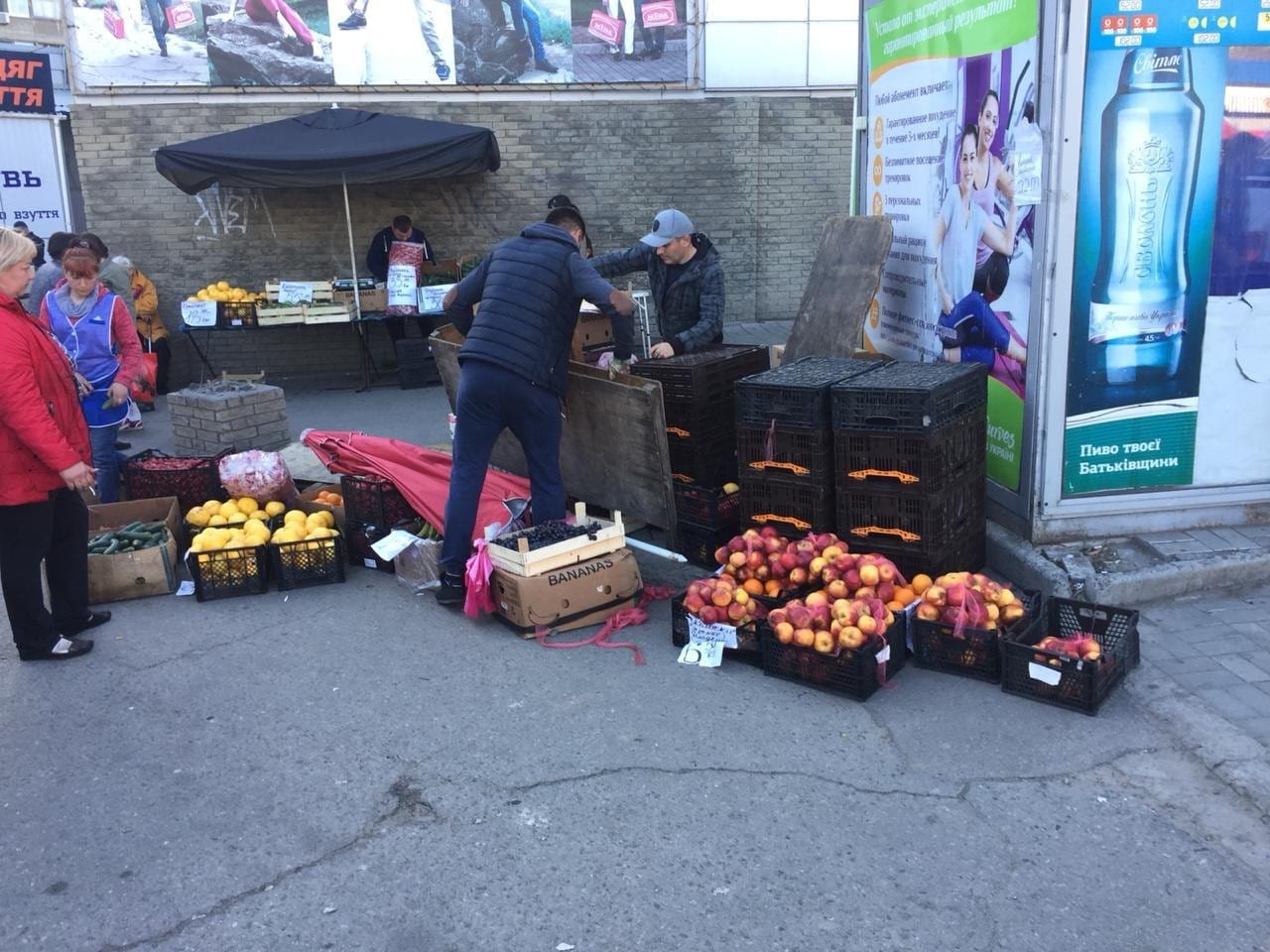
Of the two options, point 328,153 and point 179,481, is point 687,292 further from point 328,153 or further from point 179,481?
point 328,153

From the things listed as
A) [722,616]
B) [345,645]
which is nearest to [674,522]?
[722,616]

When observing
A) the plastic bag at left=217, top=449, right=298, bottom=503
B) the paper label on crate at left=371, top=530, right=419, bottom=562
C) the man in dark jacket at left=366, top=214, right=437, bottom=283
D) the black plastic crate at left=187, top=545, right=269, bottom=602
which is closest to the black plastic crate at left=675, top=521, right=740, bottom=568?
the paper label on crate at left=371, top=530, right=419, bottom=562

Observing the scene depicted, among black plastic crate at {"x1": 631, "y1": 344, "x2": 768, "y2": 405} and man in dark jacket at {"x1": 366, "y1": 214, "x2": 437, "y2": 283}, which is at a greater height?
man in dark jacket at {"x1": 366, "y1": 214, "x2": 437, "y2": 283}

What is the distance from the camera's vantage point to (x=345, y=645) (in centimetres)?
526

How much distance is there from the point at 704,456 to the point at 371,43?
8870mm

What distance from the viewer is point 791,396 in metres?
5.31


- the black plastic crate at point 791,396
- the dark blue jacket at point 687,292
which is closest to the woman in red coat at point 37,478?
the black plastic crate at point 791,396

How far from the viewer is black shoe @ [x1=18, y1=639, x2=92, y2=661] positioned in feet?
16.8

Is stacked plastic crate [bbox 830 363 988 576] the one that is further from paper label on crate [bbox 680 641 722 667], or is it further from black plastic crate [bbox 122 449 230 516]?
black plastic crate [bbox 122 449 230 516]

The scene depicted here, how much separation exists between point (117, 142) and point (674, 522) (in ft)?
32.1

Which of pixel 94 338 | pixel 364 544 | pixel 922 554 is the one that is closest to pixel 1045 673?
pixel 922 554

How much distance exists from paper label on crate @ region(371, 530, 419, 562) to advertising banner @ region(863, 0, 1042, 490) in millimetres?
3257

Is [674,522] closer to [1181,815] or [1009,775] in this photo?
[1009,775]

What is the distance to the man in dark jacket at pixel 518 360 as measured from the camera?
213 inches
